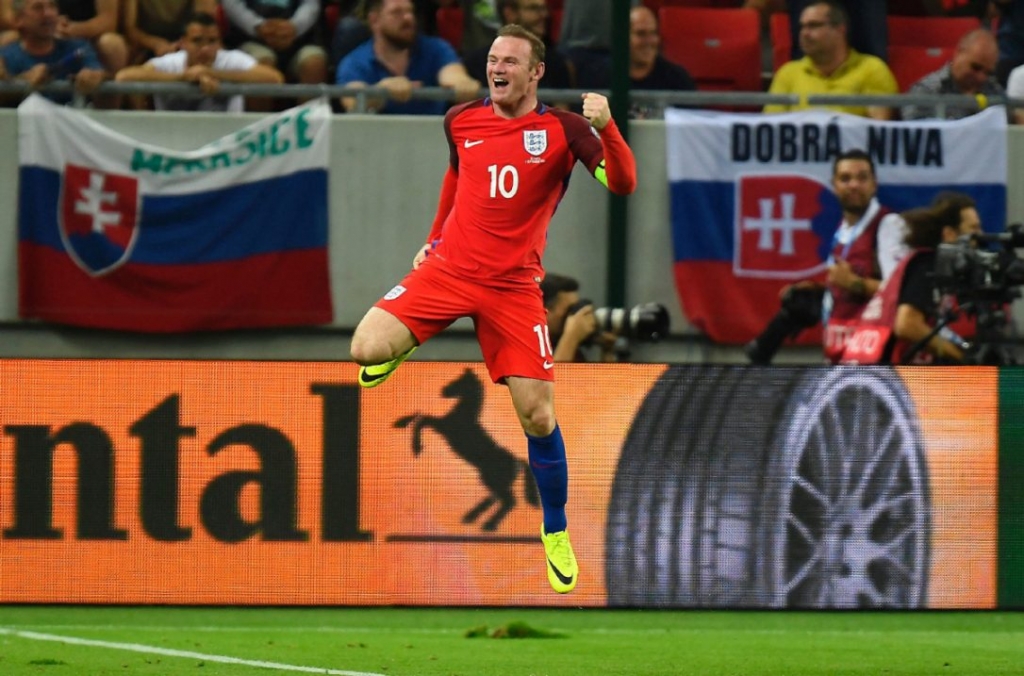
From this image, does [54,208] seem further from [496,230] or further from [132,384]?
[496,230]

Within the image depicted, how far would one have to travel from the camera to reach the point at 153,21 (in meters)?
11.7

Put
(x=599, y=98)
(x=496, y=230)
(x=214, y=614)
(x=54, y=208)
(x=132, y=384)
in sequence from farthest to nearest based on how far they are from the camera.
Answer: (x=54, y=208) < (x=214, y=614) < (x=132, y=384) < (x=496, y=230) < (x=599, y=98)

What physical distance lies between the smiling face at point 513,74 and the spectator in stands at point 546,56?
393cm

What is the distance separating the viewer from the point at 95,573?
8602 mm

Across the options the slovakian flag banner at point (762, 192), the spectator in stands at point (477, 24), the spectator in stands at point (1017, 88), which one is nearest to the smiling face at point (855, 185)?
the slovakian flag banner at point (762, 192)

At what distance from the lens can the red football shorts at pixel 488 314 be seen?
24.3ft

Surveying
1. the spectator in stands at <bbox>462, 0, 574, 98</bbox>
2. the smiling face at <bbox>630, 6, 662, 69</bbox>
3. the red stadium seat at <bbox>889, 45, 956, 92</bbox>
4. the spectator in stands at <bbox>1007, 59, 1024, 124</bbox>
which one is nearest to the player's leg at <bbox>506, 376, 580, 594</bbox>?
the spectator in stands at <bbox>462, 0, 574, 98</bbox>

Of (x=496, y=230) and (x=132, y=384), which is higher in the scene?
(x=496, y=230)

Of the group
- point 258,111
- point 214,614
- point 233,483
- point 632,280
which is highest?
point 258,111

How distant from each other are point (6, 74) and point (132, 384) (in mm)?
3357

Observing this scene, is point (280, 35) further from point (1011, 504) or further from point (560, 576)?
point (1011, 504)

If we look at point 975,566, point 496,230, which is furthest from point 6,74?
point 975,566

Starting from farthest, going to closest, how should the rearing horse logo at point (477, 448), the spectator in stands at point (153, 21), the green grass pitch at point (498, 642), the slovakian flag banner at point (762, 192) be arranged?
the spectator in stands at point (153, 21) → the slovakian flag banner at point (762, 192) → the rearing horse logo at point (477, 448) → the green grass pitch at point (498, 642)

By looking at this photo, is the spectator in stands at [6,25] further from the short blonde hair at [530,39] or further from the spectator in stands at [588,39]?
the short blonde hair at [530,39]
